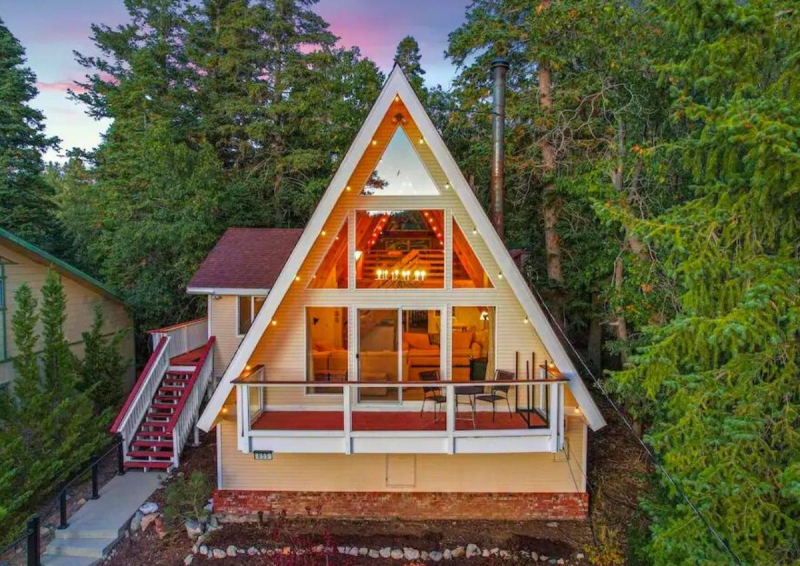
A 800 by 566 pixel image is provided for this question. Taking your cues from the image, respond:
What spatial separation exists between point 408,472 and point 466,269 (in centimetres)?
413

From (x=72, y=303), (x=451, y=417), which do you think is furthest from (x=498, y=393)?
(x=72, y=303)

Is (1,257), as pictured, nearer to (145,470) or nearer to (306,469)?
(145,470)

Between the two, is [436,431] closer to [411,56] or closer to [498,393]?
[498,393]

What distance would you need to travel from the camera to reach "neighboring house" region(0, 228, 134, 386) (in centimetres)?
1081

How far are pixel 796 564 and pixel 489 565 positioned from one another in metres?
4.10

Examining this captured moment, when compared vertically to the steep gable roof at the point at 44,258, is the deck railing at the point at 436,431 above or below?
below

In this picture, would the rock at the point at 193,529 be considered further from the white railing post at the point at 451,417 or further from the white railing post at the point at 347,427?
the white railing post at the point at 451,417

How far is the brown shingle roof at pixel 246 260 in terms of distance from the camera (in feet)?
39.0

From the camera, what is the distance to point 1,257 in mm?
11031

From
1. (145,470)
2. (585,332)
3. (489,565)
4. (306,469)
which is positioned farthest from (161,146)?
(585,332)

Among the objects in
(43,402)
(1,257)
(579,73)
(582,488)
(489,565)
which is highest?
(579,73)

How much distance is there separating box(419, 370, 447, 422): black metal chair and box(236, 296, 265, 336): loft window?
6.52m

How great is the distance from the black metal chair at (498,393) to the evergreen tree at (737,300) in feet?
8.67

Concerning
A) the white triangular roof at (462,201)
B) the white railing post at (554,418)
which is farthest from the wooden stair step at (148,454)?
the white railing post at (554,418)
